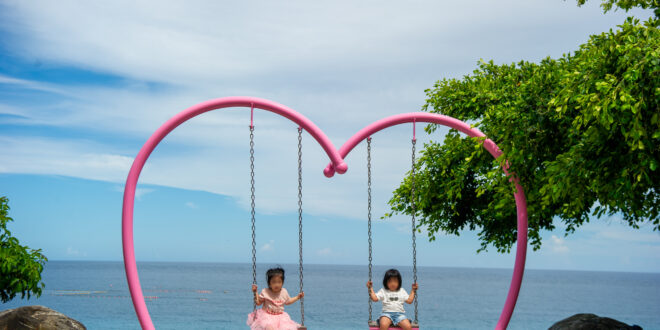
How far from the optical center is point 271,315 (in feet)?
27.1

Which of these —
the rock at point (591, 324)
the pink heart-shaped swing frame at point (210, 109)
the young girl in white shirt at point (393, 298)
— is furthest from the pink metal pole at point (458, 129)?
the rock at point (591, 324)

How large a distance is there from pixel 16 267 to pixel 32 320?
1.12m

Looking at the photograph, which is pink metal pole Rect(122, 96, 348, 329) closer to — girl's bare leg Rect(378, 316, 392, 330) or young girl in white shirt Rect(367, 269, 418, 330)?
young girl in white shirt Rect(367, 269, 418, 330)

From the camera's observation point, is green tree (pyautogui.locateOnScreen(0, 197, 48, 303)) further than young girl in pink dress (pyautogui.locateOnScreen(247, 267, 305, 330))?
Yes

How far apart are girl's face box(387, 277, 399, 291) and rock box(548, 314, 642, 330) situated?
16.1ft

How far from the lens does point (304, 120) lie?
8562 millimetres

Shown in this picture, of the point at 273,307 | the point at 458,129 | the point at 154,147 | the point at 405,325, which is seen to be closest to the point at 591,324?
the point at 458,129

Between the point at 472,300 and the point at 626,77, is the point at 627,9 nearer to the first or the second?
the point at 626,77

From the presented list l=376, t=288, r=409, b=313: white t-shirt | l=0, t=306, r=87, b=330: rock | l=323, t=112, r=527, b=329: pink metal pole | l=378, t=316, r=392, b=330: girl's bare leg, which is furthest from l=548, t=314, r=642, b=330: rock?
l=0, t=306, r=87, b=330: rock

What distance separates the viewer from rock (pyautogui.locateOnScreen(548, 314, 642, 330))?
37.5 feet

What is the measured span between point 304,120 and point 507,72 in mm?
7882

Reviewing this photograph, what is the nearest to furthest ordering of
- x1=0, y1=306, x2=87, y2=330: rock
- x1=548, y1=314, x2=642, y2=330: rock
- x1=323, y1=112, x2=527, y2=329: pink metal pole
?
x1=323, y1=112, x2=527, y2=329: pink metal pole < x1=548, y1=314, x2=642, y2=330: rock < x1=0, y1=306, x2=87, y2=330: rock

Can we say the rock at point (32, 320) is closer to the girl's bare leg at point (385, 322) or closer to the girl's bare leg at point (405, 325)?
the girl's bare leg at point (385, 322)

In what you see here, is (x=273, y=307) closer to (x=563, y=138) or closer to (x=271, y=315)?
(x=271, y=315)
